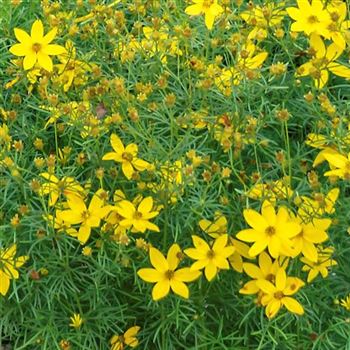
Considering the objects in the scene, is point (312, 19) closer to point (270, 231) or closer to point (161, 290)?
point (270, 231)

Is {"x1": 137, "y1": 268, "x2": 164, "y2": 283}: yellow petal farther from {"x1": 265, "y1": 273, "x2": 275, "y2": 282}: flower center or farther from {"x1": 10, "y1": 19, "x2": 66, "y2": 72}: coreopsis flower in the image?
{"x1": 10, "y1": 19, "x2": 66, "y2": 72}: coreopsis flower

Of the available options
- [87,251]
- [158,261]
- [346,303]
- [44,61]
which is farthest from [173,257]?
[44,61]

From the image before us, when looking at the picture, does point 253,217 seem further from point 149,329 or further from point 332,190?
point 149,329

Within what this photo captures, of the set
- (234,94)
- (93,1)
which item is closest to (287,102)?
(234,94)

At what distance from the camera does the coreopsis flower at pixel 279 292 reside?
1.87 m

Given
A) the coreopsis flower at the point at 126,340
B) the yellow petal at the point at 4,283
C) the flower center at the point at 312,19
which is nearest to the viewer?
the yellow petal at the point at 4,283

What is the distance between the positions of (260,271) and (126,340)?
1.17 feet

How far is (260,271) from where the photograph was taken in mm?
1922

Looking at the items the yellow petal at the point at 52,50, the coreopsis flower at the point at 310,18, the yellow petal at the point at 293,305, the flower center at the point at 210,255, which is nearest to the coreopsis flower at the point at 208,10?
the coreopsis flower at the point at 310,18

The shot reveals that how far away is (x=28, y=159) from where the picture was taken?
2.20 metres

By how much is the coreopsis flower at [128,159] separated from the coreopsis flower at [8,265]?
0.91 feet

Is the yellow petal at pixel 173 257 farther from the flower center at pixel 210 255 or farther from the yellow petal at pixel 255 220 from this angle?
the yellow petal at pixel 255 220

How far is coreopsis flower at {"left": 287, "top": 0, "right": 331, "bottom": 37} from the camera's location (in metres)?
2.14

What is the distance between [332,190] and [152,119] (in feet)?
1.51
